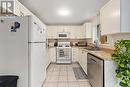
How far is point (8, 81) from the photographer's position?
2.38 meters

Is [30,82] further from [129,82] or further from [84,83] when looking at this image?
[84,83]

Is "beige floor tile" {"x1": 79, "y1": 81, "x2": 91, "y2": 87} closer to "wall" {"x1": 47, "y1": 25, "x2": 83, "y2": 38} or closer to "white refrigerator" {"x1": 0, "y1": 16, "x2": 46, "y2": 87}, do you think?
"white refrigerator" {"x1": 0, "y1": 16, "x2": 46, "y2": 87}

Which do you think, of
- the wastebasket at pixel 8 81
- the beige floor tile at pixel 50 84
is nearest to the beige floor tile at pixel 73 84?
the beige floor tile at pixel 50 84

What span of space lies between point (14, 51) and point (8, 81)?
1.79 ft

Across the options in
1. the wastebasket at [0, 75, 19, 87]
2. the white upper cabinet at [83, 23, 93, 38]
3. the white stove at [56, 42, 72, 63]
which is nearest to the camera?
the wastebasket at [0, 75, 19, 87]

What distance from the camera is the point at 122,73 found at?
2.40 metres

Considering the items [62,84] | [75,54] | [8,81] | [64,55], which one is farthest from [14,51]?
[75,54]

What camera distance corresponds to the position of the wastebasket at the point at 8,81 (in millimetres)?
2334

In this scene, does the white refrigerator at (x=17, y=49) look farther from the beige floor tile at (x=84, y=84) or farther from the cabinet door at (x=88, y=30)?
the cabinet door at (x=88, y=30)

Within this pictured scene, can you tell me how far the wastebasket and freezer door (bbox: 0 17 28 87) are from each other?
4.8 inches

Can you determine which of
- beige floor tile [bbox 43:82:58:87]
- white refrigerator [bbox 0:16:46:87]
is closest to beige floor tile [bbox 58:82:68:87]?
beige floor tile [bbox 43:82:58:87]

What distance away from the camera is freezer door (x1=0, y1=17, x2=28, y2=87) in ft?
8.75

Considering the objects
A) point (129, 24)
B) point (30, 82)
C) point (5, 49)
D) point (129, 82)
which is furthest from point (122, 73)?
point (5, 49)

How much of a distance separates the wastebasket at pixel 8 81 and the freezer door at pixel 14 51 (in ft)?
0.40
